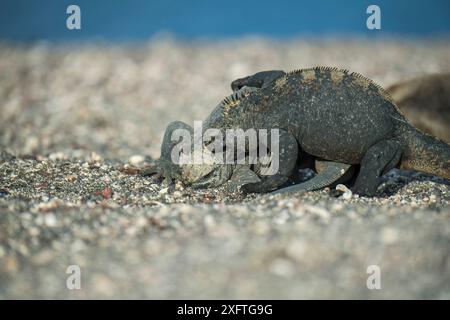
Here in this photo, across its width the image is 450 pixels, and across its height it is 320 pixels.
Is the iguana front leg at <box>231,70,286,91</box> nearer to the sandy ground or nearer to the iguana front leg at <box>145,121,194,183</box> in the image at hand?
the iguana front leg at <box>145,121,194,183</box>

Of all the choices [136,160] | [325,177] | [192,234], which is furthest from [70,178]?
[325,177]

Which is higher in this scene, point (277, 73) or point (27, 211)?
point (277, 73)

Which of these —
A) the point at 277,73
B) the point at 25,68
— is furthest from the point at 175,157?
the point at 25,68

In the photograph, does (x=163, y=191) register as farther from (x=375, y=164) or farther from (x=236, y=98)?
(x=375, y=164)

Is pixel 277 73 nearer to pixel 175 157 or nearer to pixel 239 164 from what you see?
pixel 239 164

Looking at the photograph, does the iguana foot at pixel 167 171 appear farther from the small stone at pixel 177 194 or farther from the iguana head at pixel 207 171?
the small stone at pixel 177 194

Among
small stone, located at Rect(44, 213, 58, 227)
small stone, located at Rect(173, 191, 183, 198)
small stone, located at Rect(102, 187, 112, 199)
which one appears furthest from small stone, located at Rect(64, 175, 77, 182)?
small stone, located at Rect(44, 213, 58, 227)
